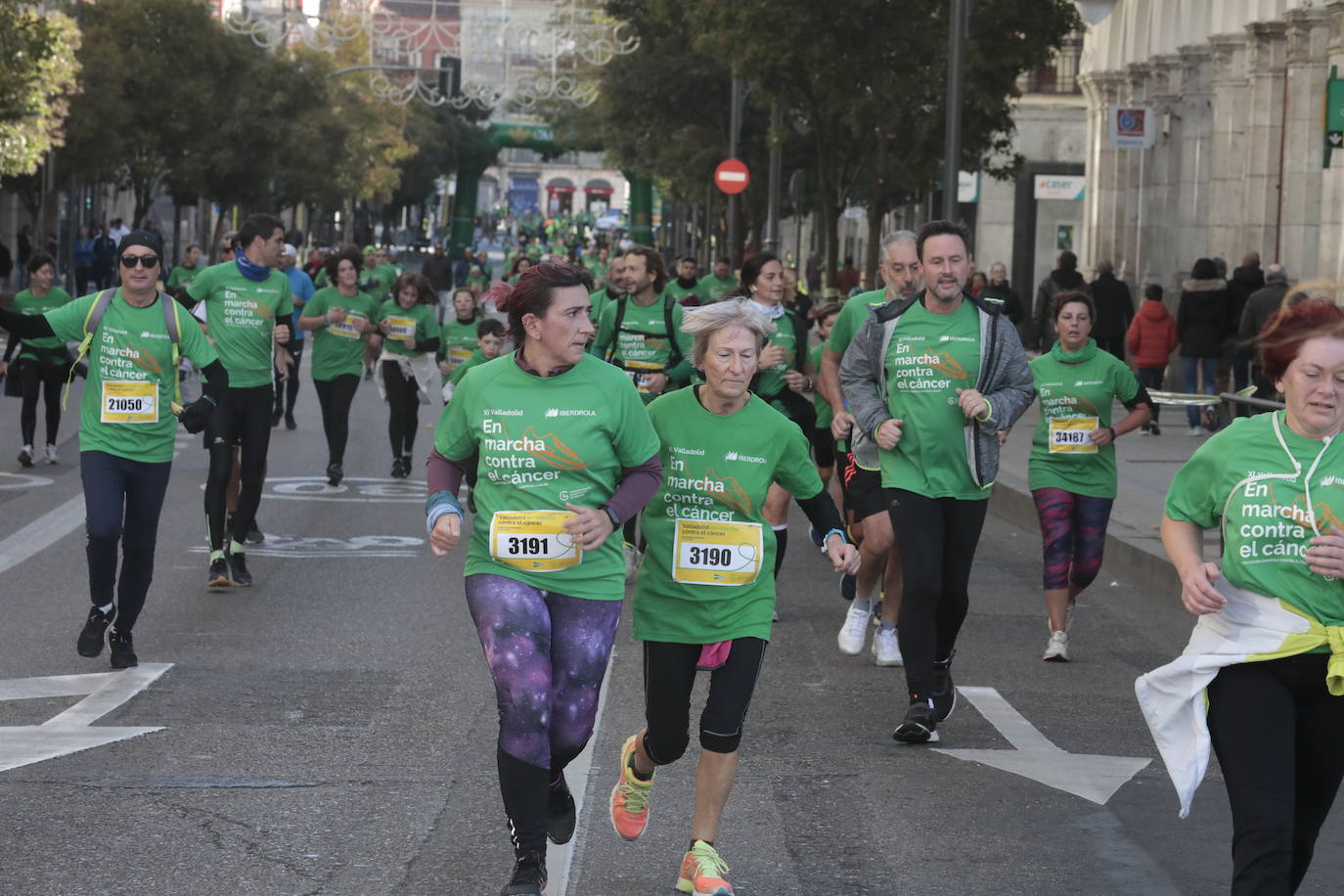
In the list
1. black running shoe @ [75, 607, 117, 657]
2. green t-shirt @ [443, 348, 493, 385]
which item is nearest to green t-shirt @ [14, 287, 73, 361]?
green t-shirt @ [443, 348, 493, 385]

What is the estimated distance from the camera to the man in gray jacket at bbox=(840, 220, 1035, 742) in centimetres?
792

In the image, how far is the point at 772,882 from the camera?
5930 mm

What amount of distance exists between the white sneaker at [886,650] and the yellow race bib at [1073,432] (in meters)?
1.18

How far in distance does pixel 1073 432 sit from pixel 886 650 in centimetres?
134

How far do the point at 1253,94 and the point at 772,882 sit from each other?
2129 cm

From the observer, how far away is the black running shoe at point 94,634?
9148 millimetres

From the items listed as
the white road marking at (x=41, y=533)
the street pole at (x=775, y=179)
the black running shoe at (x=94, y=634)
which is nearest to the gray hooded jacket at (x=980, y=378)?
the black running shoe at (x=94, y=634)

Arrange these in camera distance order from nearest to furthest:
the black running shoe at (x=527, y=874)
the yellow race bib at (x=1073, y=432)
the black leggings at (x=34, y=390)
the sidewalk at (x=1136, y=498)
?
the black running shoe at (x=527, y=874)
the yellow race bib at (x=1073, y=432)
the sidewalk at (x=1136, y=498)
the black leggings at (x=34, y=390)

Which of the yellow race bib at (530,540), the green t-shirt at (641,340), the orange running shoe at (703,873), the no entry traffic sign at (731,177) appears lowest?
the orange running shoe at (703,873)

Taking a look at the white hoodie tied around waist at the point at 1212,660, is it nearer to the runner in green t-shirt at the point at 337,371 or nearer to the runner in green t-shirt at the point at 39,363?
the runner in green t-shirt at the point at 337,371

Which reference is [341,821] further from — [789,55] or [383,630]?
[789,55]

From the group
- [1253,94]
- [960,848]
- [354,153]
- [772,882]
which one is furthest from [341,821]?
[354,153]

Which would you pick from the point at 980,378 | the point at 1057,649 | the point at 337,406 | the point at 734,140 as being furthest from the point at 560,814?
the point at 734,140

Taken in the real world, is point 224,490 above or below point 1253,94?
below
